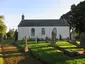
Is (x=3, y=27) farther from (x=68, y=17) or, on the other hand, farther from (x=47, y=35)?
(x=68, y=17)

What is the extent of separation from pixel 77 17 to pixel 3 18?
33538 millimetres

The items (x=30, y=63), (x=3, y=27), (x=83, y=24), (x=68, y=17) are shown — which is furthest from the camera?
(x=68, y=17)

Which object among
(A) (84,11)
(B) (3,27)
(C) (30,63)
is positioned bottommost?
(C) (30,63)

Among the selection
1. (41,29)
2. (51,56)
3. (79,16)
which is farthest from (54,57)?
(79,16)

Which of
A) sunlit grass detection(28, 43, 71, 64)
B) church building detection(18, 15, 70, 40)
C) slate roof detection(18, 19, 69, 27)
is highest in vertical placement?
slate roof detection(18, 19, 69, 27)

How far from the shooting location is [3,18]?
37.8 m

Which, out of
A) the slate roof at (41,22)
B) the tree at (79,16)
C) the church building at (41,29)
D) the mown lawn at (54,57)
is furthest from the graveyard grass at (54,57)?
the tree at (79,16)

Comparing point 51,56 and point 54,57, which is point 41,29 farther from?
point 54,57

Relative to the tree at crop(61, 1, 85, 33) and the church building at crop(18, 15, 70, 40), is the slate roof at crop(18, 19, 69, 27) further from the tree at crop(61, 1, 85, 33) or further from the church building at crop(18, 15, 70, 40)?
the tree at crop(61, 1, 85, 33)

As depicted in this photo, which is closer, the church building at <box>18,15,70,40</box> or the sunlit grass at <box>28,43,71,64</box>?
the sunlit grass at <box>28,43,71,64</box>

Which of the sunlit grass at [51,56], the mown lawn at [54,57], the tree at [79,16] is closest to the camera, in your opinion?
the mown lawn at [54,57]

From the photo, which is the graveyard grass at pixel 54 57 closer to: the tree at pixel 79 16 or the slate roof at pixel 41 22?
the slate roof at pixel 41 22

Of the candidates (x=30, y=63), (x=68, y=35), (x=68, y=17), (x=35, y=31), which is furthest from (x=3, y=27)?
(x=68, y=17)

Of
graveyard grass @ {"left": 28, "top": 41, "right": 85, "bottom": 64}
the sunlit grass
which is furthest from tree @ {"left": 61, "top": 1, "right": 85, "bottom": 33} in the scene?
the sunlit grass
